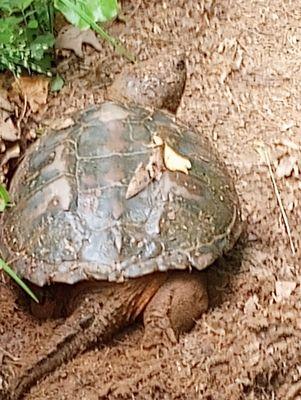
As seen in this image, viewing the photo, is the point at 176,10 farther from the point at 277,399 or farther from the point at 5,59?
the point at 277,399

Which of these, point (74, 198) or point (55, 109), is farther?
point (55, 109)

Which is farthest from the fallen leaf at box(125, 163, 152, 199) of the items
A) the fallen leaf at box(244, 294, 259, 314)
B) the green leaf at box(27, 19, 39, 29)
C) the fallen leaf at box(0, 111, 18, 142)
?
the green leaf at box(27, 19, 39, 29)

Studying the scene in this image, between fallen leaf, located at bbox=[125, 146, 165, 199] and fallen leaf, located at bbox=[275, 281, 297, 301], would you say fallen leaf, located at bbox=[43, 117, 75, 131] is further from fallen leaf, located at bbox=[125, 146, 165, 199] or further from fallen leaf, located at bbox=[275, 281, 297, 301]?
fallen leaf, located at bbox=[275, 281, 297, 301]

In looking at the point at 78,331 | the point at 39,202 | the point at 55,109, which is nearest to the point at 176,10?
the point at 55,109

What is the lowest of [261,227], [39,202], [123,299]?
[261,227]

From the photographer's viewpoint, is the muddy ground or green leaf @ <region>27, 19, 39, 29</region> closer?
the muddy ground

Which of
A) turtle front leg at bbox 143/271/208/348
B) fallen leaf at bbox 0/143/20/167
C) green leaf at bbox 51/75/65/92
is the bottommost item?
turtle front leg at bbox 143/271/208/348

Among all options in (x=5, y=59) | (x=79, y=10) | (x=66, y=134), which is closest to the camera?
(x=66, y=134)
